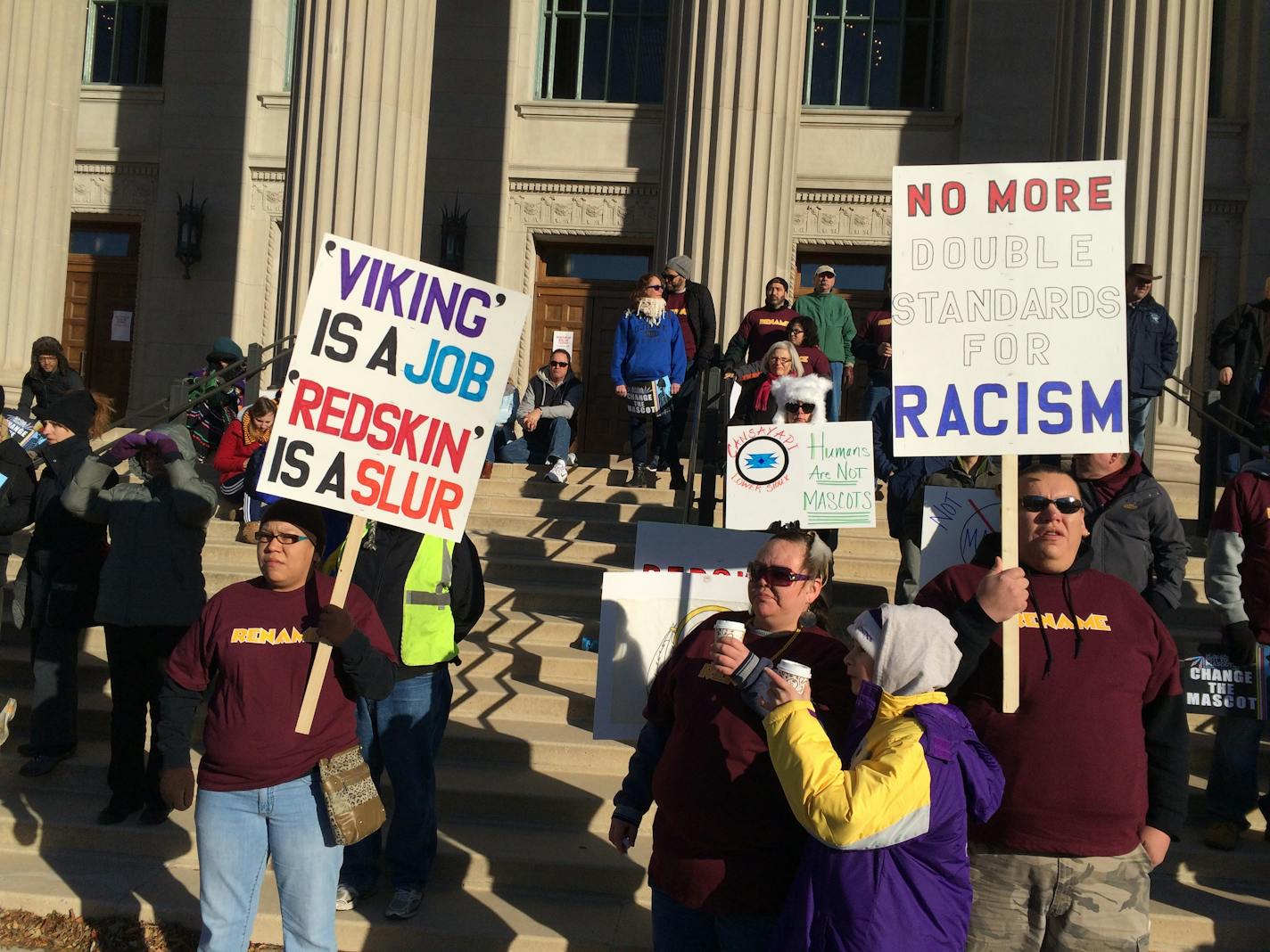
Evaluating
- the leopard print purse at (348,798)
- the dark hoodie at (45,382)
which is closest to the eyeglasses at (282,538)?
the leopard print purse at (348,798)

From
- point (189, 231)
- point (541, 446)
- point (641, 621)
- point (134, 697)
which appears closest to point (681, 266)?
point (541, 446)

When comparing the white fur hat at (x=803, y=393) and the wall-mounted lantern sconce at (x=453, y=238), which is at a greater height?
the wall-mounted lantern sconce at (x=453, y=238)

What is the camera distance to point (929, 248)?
4602 millimetres

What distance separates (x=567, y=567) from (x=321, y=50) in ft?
21.3

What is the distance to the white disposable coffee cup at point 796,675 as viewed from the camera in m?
3.45

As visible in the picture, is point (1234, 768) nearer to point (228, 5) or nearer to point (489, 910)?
point (489, 910)

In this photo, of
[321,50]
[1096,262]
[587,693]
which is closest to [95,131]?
[321,50]

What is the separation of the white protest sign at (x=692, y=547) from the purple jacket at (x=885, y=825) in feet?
13.0

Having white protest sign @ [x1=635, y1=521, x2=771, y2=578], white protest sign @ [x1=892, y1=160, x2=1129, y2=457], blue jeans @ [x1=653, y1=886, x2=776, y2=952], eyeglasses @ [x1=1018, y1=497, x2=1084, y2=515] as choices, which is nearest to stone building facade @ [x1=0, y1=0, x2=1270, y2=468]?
white protest sign @ [x1=635, y1=521, x2=771, y2=578]

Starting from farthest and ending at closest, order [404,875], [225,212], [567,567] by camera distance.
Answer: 1. [225,212]
2. [567,567]
3. [404,875]

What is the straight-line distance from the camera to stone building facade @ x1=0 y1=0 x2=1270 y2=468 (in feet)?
44.1

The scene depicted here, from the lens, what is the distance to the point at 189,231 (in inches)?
689

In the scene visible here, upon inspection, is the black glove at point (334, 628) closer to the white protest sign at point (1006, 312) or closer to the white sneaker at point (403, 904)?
the white sneaker at point (403, 904)

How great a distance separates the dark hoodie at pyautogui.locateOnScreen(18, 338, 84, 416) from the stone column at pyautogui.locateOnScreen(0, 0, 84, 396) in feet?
6.84
